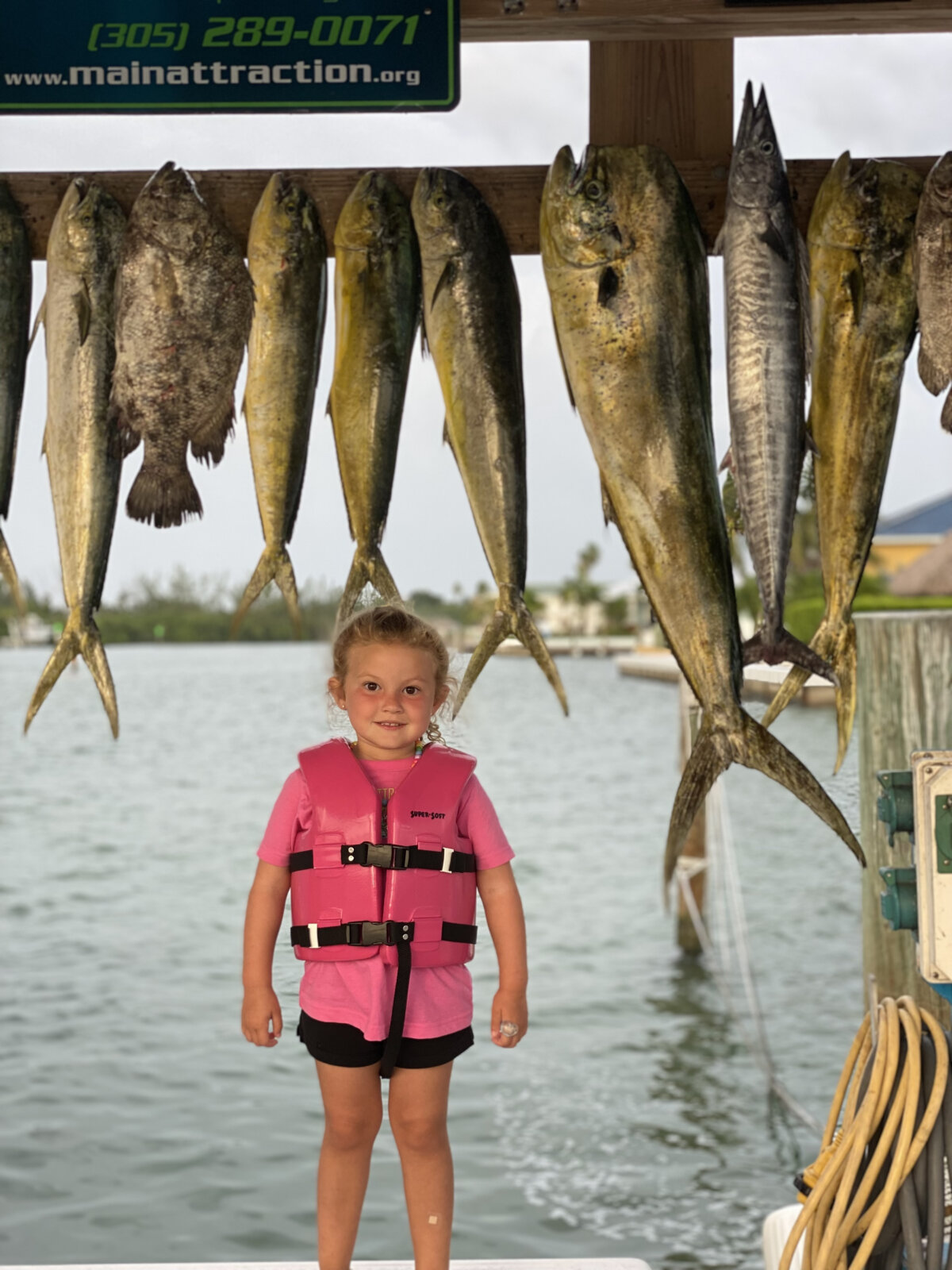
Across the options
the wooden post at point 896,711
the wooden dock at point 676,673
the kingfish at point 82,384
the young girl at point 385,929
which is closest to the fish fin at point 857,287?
the wooden dock at point 676,673

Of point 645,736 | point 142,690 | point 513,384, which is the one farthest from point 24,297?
point 142,690

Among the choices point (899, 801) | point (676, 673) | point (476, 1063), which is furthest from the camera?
point (676, 673)

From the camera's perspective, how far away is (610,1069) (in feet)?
44.3

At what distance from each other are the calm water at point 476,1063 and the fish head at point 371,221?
2.36ft

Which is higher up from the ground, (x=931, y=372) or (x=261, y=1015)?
(x=931, y=372)

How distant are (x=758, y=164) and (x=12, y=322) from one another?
1.19 m

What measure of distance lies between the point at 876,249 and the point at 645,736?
2034 inches

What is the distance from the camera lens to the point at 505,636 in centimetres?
201

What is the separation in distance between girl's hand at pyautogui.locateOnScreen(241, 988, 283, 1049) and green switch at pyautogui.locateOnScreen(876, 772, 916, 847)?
1.07 meters

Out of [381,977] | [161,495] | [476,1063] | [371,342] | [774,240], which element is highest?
[774,240]

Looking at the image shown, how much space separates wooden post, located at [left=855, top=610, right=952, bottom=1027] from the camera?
165 inches

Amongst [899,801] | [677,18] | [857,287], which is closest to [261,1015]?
[899,801]

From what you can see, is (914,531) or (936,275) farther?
(914,531)

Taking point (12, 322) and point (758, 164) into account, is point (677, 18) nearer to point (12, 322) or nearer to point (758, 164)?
point (758, 164)
